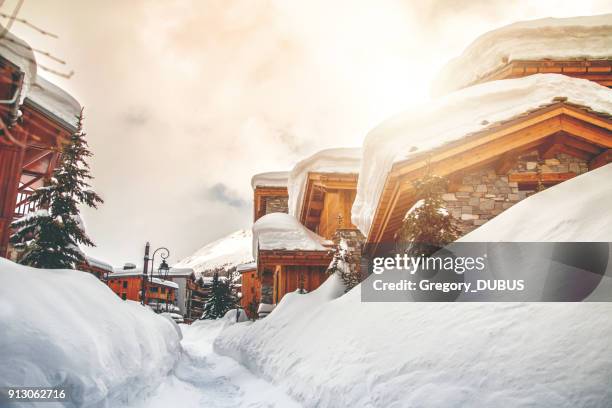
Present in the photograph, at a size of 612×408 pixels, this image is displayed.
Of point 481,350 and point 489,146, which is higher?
point 489,146

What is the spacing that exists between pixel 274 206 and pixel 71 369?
2120 cm

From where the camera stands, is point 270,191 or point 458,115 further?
point 270,191

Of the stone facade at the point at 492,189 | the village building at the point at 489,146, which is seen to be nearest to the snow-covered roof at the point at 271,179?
the village building at the point at 489,146

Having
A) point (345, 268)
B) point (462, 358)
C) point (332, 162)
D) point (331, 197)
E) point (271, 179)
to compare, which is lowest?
point (462, 358)

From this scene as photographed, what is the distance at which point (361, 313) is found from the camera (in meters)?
6.99

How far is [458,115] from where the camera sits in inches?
390

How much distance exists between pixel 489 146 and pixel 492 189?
108 centimetres

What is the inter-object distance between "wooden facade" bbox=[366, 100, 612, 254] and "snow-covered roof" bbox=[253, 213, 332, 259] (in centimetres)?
763


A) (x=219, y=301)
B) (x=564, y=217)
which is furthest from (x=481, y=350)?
(x=219, y=301)

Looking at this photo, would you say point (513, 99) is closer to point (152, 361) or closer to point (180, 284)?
point (152, 361)

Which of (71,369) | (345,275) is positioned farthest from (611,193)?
(345,275)

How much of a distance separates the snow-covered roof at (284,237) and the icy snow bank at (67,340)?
9216mm

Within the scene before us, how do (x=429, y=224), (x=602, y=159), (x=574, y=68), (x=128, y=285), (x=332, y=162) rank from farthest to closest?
(x=128, y=285) < (x=332, y=162) < (x=574, y=68) < (x=602, y=159) < (x=429, y=224)

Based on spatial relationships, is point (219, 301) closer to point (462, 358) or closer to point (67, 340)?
point (67, 340)
